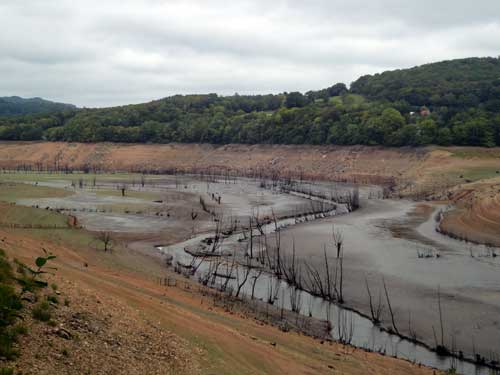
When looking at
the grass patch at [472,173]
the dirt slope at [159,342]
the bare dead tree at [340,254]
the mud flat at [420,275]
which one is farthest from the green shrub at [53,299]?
the grass patch at [472,173]

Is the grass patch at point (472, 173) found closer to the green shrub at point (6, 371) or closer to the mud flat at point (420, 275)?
the mud flat at point (420, 275)

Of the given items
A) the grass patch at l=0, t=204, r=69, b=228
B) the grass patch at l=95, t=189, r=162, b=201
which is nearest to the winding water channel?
the grass patch at l=0, t=204, r=69, b=228

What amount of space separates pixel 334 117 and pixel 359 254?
8207 cm

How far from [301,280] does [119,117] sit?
131 metres

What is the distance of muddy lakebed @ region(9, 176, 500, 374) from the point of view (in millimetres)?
23891

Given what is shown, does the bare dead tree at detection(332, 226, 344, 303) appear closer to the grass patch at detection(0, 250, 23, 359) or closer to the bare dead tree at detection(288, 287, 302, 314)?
the bare dead tree at detection(288, 287, 302, 314)

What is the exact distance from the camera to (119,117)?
154 meters

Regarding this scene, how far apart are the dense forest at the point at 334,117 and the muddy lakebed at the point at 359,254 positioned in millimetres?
27309

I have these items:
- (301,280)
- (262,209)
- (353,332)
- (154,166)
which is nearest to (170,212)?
(262,209)

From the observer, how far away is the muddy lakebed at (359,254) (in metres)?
23.9

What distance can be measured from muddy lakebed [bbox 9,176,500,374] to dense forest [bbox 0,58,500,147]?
27.3 meters

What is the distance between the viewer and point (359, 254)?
38.8 meters

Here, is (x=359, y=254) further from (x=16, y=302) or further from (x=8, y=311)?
(x=8, y=311)

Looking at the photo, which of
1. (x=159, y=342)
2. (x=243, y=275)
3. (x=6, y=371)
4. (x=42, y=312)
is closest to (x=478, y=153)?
(x=243, y=275)
